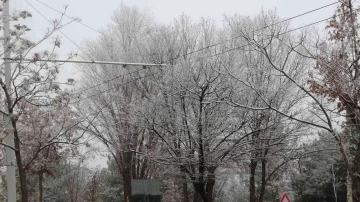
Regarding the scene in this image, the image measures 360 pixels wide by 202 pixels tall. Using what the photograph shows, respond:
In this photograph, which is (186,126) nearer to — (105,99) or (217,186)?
(105,99)

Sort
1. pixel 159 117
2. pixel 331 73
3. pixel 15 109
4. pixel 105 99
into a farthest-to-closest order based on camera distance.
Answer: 1. pixel 105 99
2. pixel 159 117
3. pixel 15 109
4. pixel 331 73

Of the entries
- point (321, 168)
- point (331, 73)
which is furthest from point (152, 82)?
point (321, 168)

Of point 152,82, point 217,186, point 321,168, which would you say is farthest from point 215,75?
point 217,186

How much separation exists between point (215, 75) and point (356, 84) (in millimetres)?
7778

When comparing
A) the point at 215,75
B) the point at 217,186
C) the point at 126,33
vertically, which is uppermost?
the point at 126,33

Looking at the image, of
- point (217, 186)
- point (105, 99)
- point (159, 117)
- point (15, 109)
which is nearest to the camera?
point (15, 109)

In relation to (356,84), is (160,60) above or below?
above

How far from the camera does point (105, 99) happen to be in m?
24.1

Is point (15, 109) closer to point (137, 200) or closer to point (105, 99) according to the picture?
point (137, 200)

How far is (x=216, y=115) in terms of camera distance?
17188 millimetres

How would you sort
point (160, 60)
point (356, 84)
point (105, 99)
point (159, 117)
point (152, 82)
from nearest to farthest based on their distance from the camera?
point (356, 84), point (159, 117), point (152, 82), point (160, 60), point (105, 99)

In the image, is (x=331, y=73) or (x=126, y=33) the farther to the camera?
(x=126, y=33)

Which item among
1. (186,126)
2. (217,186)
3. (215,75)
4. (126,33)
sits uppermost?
(126,33)

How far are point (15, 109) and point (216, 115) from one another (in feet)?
24.6
